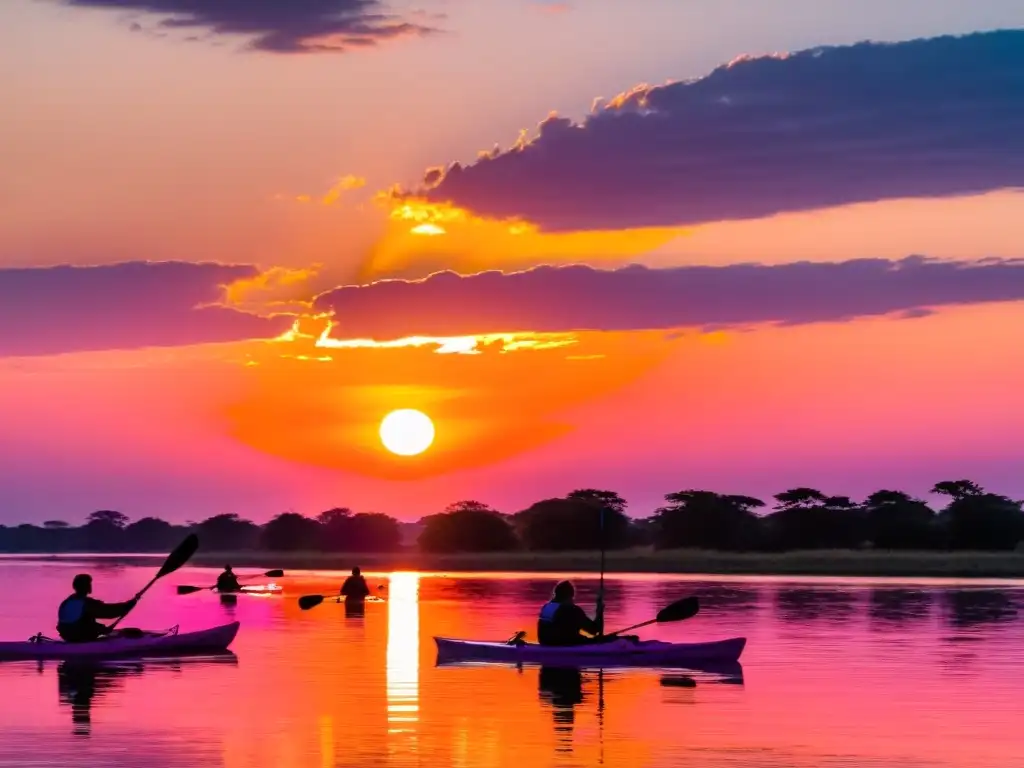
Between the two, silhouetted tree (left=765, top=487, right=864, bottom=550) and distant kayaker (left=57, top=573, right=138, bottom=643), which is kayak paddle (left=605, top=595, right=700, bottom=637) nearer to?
distant kayaker (left=57, top=573, right=138, bottom=643)

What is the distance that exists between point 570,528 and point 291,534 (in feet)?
152

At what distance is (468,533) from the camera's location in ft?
551

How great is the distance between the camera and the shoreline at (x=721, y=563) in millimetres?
117625

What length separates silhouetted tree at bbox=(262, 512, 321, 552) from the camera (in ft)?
633

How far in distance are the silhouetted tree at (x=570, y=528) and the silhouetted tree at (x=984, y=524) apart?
29932 millimetres

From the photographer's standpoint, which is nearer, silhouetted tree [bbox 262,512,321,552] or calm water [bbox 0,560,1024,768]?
calm water [bbox 0,560,1024,768]

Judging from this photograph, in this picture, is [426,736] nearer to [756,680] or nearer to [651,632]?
[756,680]

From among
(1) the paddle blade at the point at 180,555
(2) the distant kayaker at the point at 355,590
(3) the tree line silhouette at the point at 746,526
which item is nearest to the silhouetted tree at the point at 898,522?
(3) the tree line silhouette at the point at 746,526

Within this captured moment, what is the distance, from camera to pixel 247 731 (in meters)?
27.2

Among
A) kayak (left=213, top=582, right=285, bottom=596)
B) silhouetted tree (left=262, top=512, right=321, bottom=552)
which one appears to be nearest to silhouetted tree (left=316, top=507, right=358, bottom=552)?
silhouetted tree (left=262, top=512, right=321, bottom=552)

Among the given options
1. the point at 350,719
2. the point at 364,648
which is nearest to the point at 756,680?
the point at 350,719

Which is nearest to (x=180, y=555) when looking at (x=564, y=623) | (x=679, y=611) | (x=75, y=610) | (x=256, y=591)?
(x=75, y=610)

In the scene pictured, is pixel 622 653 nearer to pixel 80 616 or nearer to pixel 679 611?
pixel 679 611

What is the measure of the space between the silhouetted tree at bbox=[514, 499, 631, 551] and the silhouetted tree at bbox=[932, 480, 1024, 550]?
2993 centimetres
